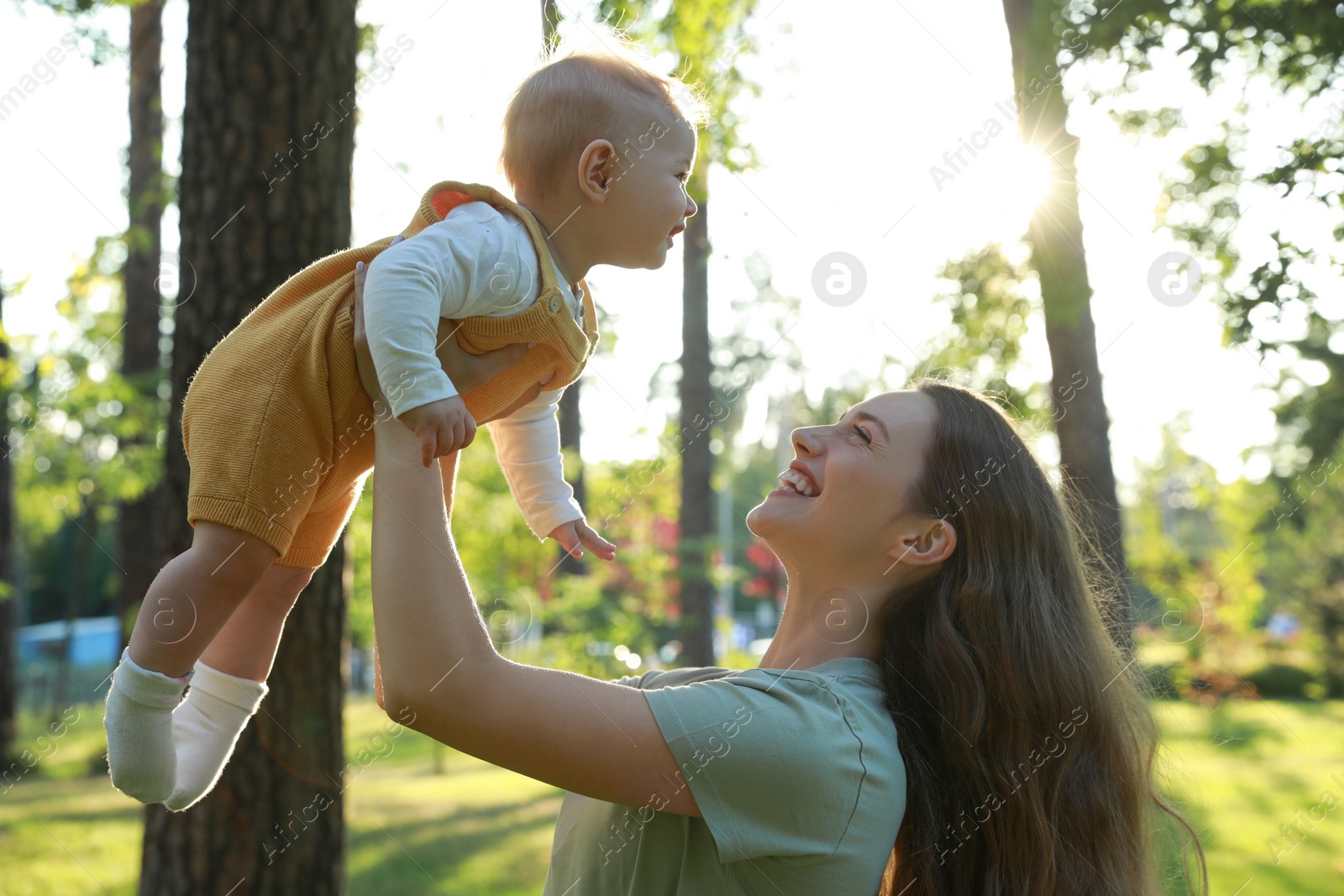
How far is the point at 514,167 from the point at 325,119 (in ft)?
5.57

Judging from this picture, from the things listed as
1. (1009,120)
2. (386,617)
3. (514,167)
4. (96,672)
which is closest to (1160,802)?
(386,617)

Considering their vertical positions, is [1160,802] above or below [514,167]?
below

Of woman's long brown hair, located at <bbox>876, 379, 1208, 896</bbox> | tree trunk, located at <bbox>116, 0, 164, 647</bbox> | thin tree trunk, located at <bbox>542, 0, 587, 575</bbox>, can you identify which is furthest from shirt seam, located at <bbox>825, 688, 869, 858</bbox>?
tree trunk, located at <bbox>116, 0, 164, 647</bbox>

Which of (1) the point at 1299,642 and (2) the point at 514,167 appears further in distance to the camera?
(1) the point at 1299,642

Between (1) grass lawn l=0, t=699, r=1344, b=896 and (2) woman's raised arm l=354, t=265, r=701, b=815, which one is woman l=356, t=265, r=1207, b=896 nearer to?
(2) woman's raised arm l=354, t=265, r=701, b=815

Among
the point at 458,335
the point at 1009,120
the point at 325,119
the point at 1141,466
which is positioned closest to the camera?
the point at 458,335

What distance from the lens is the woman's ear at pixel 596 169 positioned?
1.80 meters

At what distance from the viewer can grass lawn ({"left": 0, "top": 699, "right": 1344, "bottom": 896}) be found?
698 centimetres

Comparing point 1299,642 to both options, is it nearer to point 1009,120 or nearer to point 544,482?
point 1009,120

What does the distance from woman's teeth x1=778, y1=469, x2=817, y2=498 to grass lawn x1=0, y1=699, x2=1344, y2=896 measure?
1.40 metres

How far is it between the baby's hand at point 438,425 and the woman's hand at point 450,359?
13 cm

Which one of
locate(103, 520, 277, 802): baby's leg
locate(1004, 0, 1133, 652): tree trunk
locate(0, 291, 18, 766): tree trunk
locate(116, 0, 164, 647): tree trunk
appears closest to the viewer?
locate(103, 520, 277, 802): baby's leg

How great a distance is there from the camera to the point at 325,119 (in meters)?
3.27

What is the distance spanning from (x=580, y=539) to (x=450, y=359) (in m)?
0.50
